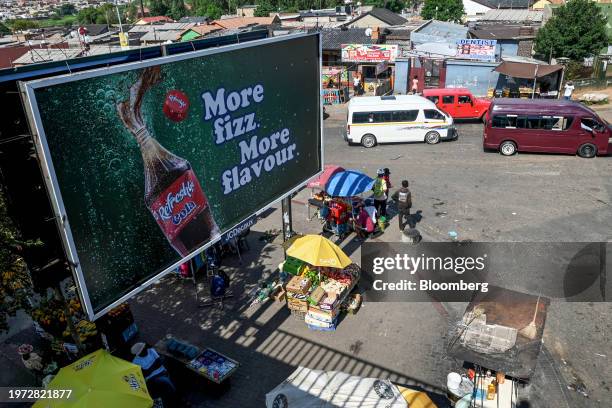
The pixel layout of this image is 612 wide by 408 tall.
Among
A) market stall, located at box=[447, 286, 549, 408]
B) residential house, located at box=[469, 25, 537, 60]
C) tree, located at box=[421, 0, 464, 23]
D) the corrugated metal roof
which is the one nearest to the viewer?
market stall, located at box=[447, 286, 549, 408]

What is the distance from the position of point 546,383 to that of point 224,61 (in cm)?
898

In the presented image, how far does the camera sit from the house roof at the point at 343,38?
123 ft

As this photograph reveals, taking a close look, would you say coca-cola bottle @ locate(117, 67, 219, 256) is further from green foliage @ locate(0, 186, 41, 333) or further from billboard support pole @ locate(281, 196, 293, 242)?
billboard support pole @ locate(281, 196, 293, 242)

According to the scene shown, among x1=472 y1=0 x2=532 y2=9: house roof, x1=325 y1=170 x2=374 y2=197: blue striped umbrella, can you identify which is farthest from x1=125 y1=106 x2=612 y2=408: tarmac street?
x1=472 y1=0 x2=532 y2=9: house roof

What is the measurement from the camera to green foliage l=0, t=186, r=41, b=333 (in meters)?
7.05

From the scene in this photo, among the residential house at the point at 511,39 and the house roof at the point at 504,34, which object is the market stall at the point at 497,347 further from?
the house roof at the point at 504,34

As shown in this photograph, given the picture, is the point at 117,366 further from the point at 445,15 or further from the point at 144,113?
the point at 445,15

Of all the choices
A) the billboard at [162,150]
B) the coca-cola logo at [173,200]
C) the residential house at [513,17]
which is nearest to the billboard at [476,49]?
the billboard at [162,150]

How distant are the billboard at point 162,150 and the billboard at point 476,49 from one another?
2243cm

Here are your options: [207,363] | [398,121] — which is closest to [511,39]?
[398,121]

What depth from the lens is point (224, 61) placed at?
889 cm

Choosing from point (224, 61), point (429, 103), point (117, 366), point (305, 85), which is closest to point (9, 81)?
point (224, 61)

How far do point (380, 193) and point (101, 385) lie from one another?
10467 mm

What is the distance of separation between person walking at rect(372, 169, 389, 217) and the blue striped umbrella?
0.52 metres
